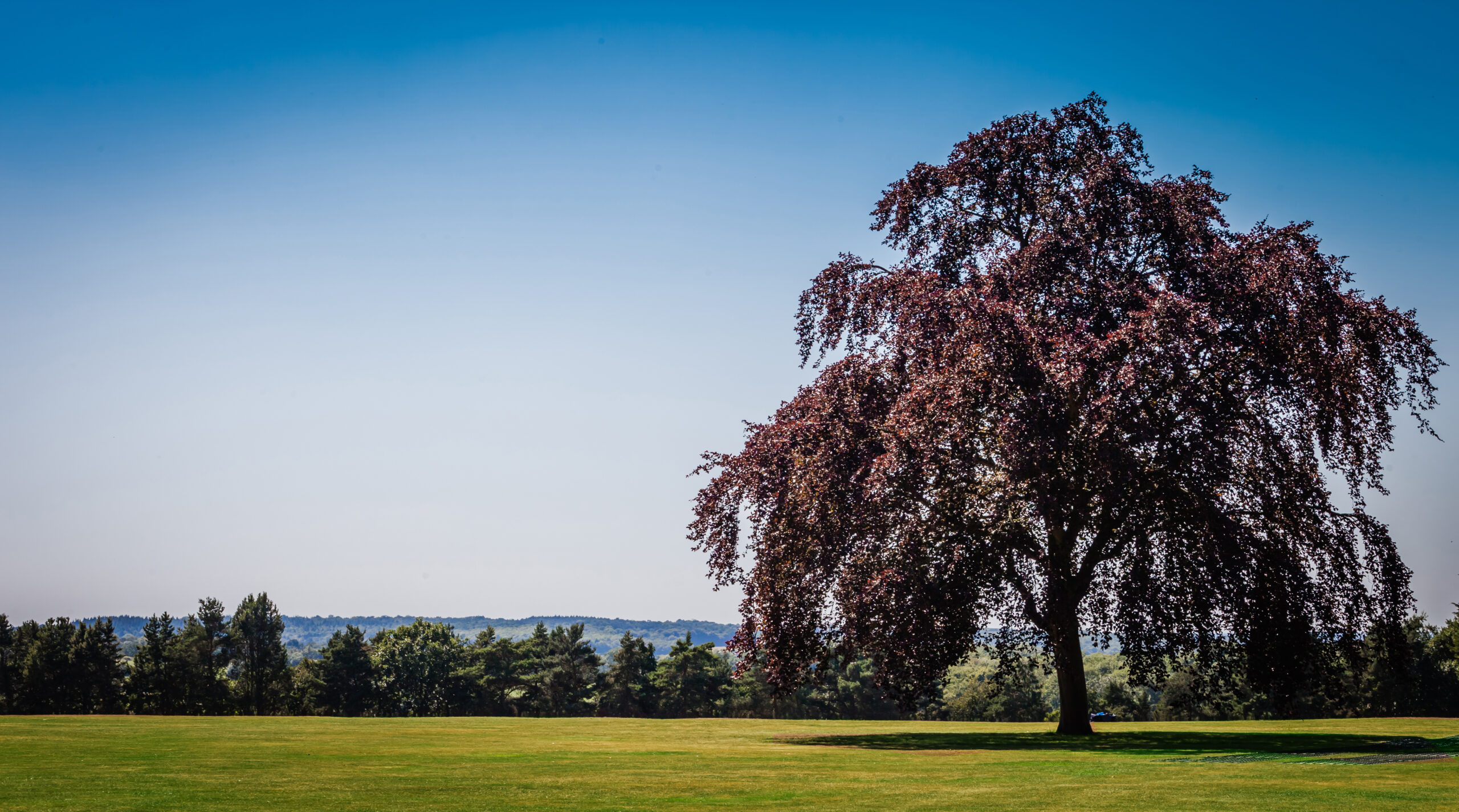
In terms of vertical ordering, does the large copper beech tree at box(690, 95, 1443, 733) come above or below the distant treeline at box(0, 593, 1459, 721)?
above

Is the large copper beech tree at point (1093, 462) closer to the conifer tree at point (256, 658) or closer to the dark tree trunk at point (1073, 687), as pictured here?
the dark tree trunk at point (1073, 687)

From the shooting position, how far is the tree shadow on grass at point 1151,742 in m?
18.2

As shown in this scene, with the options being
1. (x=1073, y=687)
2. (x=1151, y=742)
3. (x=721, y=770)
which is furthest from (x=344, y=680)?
(x=721, y=770)

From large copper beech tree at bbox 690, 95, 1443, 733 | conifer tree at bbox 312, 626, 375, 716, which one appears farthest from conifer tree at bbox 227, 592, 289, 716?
large copper beech tree at bbox 690, 95, 1443, 733

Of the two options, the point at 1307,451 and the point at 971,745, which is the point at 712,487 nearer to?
the point at 971,745

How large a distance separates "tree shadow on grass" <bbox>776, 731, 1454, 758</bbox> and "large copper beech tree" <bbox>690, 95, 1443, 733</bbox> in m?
1.41

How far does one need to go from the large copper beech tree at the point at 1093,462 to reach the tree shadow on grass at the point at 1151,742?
4.64 ft

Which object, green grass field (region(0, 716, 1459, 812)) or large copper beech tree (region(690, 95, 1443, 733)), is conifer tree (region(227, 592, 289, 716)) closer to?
green grass field (region(0, 716, 1459, 812))

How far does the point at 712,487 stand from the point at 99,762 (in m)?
14.5

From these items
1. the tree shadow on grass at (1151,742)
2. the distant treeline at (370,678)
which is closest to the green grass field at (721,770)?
the tree shadow on grass at (1151,742)

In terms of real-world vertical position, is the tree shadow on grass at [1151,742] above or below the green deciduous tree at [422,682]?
above

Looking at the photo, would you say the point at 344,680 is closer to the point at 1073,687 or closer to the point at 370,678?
the point at 370,678

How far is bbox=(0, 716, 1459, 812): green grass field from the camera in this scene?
10633 millimetres

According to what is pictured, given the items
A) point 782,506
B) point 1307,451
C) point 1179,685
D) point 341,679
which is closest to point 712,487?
point 782,506
